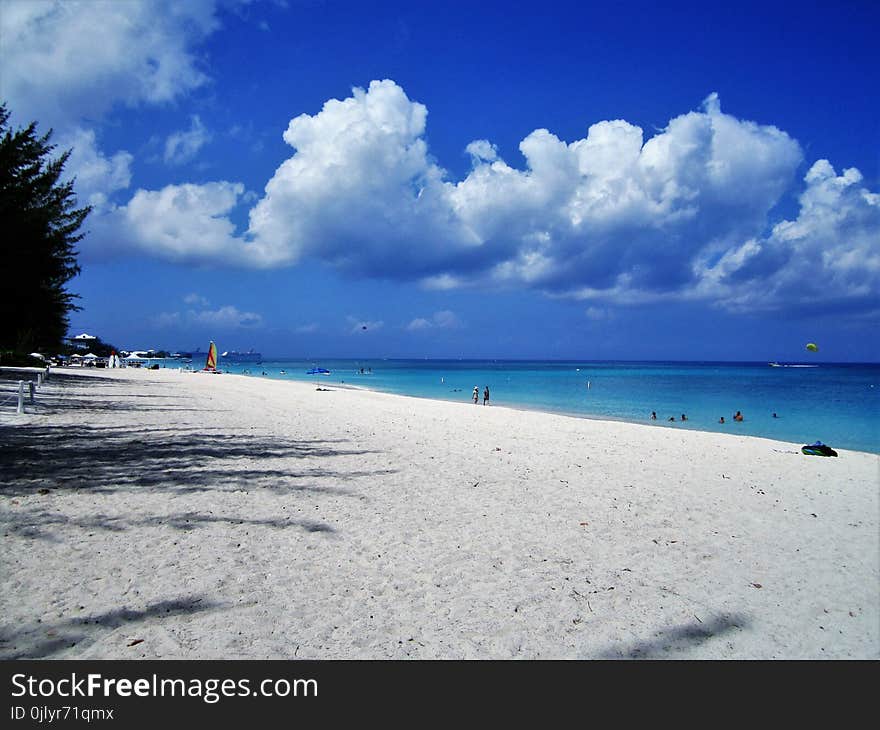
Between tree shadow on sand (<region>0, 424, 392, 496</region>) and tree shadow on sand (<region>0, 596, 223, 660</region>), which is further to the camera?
tree shadow on sand (<region>0, 424, 392, 496</region>)

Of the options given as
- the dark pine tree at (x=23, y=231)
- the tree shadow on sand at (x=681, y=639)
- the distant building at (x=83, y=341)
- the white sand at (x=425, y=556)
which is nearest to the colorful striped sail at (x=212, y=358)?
the distant building at (x=83, y=341)

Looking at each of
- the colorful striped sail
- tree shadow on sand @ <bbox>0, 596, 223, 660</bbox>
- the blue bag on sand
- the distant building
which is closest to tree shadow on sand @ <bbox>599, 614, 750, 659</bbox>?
tree shadow on sand @ <bbox>0, 596, 223, 660</bbox>

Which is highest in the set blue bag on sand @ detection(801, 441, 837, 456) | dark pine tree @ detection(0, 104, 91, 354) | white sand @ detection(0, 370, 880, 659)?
dark pine tree @ detection(0, 104, 91, 354)

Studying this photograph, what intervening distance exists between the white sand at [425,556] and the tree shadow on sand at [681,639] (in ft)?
0.05

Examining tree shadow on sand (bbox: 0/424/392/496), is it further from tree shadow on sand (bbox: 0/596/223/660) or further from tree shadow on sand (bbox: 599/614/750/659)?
tree shadow on sand (bbox: 599/614/750/659)

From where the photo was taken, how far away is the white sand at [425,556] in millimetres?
3506

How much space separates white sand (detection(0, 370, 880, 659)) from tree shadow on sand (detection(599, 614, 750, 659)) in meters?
0.02

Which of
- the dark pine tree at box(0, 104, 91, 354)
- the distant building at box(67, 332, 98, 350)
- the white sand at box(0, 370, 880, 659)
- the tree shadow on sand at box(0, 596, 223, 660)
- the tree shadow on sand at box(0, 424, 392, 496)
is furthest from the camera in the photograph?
the distant building at box(67, 332, 98, 350)

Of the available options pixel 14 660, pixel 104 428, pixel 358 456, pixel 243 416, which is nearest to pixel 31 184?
pixel 104 428

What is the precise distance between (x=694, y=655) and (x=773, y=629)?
2.12 ft

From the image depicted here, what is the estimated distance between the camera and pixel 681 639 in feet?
11.7

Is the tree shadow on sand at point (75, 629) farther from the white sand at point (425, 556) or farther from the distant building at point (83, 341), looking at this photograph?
the distant building at point (83, 341)

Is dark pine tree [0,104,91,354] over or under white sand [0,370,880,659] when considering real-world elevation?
over

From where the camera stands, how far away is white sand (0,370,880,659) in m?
3.51
